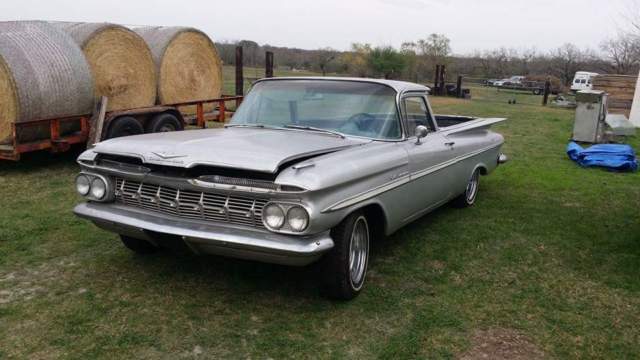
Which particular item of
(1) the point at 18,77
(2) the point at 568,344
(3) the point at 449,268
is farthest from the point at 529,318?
(1) the point at 18,77

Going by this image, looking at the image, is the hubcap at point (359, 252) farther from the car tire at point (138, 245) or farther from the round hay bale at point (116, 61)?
the round hay bale at point (116, 61)

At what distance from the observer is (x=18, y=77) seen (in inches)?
284

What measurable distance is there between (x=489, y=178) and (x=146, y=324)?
6220mm

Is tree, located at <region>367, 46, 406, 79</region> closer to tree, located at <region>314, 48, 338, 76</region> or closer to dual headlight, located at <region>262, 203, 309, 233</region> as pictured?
tree, located at <region>314, 48, 338, 76</region>

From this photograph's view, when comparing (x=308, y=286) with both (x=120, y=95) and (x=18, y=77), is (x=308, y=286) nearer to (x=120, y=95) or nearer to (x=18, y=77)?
(x=18, y=77)

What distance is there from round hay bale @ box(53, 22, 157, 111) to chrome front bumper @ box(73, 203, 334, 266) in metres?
5.79

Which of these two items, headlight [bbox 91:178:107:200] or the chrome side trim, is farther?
headlight [bbox 91:178:107:200]

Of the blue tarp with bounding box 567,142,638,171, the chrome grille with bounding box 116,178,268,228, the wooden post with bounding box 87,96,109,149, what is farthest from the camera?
the blue tarp with bounding box 567,142,638,171

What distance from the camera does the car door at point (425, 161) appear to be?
4.80m

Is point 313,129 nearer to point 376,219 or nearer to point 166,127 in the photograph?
point 376,219

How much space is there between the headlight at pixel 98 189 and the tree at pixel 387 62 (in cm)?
3891

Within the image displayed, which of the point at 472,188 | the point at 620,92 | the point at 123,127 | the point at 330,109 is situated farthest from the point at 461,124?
the point at 620,92

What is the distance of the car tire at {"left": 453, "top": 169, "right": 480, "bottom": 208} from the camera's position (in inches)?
259

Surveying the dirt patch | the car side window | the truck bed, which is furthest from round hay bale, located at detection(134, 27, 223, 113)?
the dirt patch
